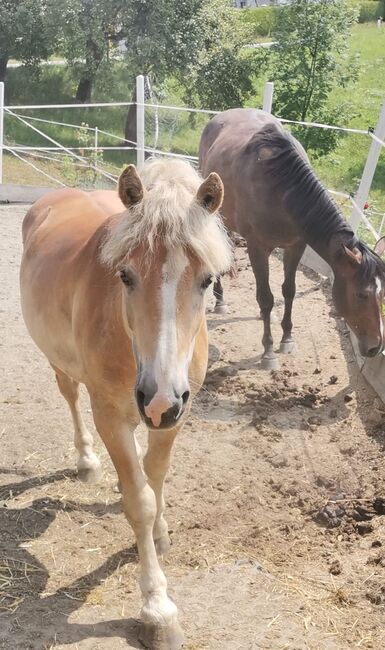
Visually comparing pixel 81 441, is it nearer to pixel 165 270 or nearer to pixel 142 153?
pixel 165 270

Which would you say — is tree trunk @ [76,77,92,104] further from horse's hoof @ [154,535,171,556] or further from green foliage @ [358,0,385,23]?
horse's hoof @ [154,535,171,556]

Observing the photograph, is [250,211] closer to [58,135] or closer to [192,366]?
[192,366]

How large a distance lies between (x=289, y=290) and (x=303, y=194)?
3.26 ft

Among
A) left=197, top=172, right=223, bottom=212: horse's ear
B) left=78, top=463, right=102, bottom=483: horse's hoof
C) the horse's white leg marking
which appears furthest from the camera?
left=78, top=463, right=102, bottom=483: horse's hoof

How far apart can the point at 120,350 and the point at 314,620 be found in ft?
4.15

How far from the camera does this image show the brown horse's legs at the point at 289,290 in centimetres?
588

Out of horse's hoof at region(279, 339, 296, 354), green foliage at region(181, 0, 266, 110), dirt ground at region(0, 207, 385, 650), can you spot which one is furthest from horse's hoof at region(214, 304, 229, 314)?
green foliage at region(181, 0, 266, 110)

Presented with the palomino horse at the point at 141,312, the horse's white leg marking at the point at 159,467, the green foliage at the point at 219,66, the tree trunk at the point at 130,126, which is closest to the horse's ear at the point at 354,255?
the palomino horse at the point at 141,312

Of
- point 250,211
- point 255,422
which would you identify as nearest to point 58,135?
point 250,211

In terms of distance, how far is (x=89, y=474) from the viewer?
3.79 m

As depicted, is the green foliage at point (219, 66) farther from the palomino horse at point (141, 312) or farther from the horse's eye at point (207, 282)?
the horse's eye at point (207, 282)

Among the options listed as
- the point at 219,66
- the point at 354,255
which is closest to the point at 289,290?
the point at 354,255

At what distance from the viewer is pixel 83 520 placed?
3434 mm

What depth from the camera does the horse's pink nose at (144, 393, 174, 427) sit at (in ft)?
6.81
